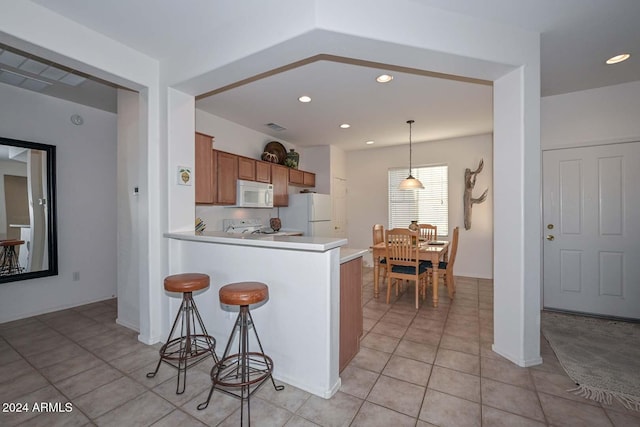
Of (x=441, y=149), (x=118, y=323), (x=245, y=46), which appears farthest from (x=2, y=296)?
(x=441, y=149)

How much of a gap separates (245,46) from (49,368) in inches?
115

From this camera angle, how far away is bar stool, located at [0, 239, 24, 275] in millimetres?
3090

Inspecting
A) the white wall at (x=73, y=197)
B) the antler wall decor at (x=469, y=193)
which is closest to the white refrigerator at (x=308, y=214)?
the antler wall decor at (x=469, y=193)

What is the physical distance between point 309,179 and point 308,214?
3.07 ft

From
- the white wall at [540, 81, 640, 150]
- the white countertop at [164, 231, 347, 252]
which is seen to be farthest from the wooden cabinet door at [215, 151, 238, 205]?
the white wall at [540, 81, 640, 150]

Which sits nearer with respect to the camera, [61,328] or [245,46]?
[245,46]

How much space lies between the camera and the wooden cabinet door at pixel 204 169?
131 inches

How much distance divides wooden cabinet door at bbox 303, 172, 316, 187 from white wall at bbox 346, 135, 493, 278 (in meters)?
0.96

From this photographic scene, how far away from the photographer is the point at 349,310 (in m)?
2.26

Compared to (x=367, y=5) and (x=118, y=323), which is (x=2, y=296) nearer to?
(x=118, y=323)

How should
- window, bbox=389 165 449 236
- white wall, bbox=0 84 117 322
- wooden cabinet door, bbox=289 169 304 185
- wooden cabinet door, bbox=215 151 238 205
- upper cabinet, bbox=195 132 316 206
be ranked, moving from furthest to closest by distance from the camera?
window, bbox=389 165 449 236
wooden cabinet door, bbox=289 169 304 185
wooden cabinet door, bbox=215 151 238 205
upper cabinet, bbox=195 132 316 206
white wall, bbox=0 84 117 322

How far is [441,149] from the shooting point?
18.0 feet

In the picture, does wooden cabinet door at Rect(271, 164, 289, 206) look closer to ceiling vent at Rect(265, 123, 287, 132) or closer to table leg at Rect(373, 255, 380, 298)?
ceiling vent at Rect(265, 123, 287, 132)

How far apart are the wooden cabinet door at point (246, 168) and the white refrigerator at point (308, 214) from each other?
1132mm
